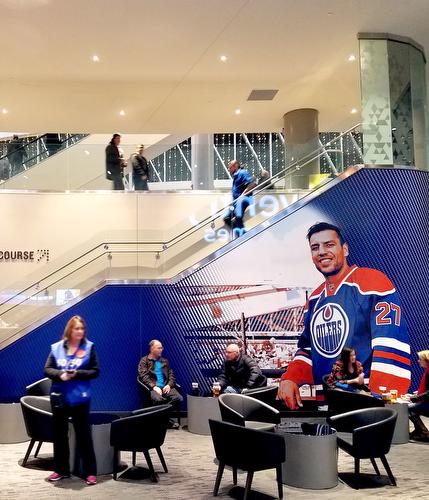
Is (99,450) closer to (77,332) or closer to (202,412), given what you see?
(77,332)

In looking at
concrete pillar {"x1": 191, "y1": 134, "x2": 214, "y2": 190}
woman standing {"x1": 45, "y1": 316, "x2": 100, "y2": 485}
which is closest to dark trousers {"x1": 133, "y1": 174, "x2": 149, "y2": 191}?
concrete pillar {"x1": 191, "y1": 134, "x2": 214, "y2": 190}

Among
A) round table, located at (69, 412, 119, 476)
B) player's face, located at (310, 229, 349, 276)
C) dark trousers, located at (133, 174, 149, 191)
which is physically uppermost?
dark trousers, located at (133, 174, 149, 191)

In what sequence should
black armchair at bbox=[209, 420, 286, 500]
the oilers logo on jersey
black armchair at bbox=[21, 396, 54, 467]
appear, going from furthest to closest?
1. the oilers logo on jersey
2. black armchair at bbox=[21, 396, 54, 467]
3. black armchair at bbox=[209, 420, 286, 500]

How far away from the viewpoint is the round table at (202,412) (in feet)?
27.3

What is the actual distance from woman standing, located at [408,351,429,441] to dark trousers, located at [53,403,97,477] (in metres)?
4.19

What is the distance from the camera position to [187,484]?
5945 millimetres

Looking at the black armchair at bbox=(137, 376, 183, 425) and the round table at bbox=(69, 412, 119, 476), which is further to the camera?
the black armchair at bbox=(137, 376, 183, 425)

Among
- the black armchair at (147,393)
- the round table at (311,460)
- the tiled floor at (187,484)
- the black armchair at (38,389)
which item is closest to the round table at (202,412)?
the black armchair at (147,393)

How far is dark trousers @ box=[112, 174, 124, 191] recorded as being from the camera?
479 inches

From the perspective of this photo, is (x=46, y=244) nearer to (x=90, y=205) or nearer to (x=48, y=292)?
(x=90, y=205)

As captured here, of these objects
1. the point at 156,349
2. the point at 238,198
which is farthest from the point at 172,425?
the point at 238,198

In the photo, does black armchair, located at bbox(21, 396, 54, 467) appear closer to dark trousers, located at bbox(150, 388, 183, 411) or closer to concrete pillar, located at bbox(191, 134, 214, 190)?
dark trousers, located at bbox(150, 388, 183, 411)

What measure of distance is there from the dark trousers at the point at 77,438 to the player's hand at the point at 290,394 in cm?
420

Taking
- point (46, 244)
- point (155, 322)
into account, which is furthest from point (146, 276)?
point (46, 244)
